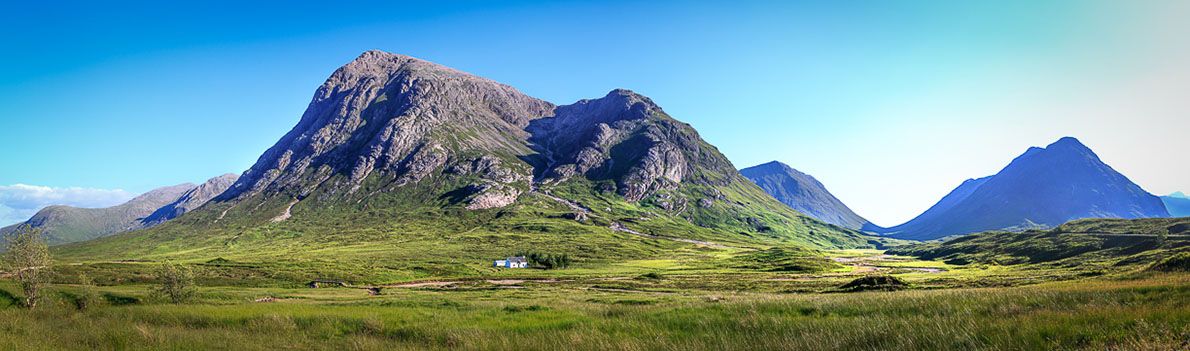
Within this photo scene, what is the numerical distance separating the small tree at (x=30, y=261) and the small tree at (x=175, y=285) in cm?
702

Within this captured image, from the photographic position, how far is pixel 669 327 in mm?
18984

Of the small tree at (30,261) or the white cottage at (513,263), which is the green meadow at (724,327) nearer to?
the small tree at (30,261)

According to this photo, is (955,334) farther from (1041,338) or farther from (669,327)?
(669,327)

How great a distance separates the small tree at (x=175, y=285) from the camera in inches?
1626

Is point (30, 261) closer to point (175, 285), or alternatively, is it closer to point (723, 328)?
point (175, 285)

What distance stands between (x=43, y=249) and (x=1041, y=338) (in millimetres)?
60112

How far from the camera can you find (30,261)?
120ft

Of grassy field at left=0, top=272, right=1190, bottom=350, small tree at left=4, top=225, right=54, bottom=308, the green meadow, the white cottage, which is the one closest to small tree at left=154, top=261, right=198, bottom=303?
small tree at left=4, top=225, right=54, bottom=308

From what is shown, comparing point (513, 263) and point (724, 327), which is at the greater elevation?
point (724, 327)

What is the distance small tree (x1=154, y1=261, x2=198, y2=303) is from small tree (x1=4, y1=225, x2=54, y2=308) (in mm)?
7016

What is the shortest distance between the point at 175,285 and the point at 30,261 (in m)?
8.84

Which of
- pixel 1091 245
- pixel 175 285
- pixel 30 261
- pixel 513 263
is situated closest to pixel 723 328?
pixel 175 285

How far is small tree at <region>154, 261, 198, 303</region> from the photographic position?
41.3 m

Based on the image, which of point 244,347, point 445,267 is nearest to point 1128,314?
point 244,347
